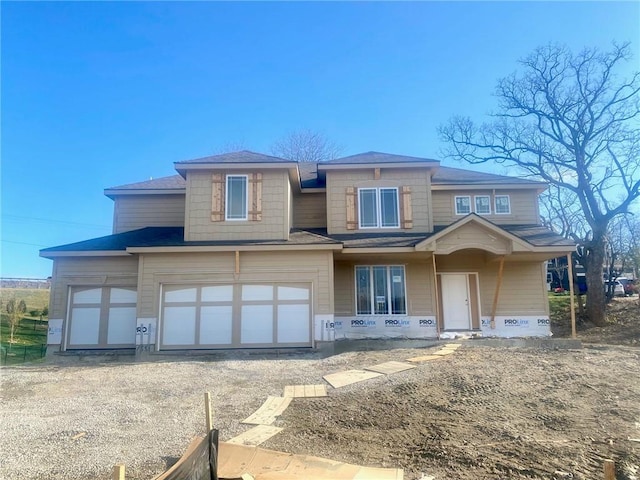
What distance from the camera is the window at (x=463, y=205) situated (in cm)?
1410

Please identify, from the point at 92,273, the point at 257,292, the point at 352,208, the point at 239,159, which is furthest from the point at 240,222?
the point at 92,273

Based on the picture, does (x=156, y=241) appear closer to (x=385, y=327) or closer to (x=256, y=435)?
(x=385, y=327)

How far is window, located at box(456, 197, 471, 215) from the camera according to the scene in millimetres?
14102

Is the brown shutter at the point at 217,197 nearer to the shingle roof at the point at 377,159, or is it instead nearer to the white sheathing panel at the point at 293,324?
the white sheathing panel at the point at 293,324

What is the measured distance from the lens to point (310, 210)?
14.4 meters

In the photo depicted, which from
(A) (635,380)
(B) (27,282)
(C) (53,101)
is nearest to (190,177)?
(C) (53,101)

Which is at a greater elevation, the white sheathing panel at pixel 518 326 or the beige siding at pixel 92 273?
the beige siding at pixel 92 273

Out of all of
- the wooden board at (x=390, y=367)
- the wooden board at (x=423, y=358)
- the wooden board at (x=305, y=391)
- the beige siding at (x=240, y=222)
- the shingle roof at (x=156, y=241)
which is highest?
the beige siding at (x=240, y=222)

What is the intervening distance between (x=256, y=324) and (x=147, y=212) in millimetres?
6611

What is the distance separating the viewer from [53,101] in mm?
15500

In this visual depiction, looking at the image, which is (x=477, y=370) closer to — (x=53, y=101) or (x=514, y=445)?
(x=514, y=445)

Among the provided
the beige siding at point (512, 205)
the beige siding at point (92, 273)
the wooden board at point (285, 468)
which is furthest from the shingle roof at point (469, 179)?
the wooden board at point (285, 468)

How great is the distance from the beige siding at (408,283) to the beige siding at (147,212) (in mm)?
6394

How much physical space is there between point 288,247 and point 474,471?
8049mm
